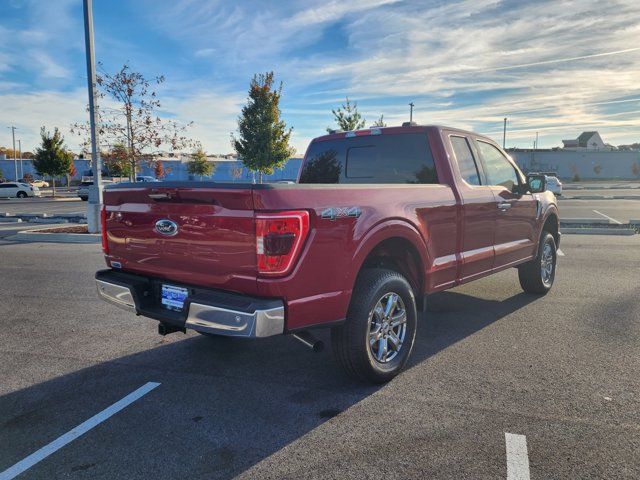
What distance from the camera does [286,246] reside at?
10.1 ft

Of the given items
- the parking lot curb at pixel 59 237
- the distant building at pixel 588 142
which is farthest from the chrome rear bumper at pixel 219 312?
the distant building at pixel 588 142

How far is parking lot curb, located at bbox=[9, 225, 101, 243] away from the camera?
1243 cm

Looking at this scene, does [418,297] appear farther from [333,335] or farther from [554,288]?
[554,288]

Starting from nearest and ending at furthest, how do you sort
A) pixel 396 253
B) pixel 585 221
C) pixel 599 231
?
1. pixel 396 253
2. pixel 599 231
3. pixel 585 221

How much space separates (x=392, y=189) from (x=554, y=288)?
4.28 m

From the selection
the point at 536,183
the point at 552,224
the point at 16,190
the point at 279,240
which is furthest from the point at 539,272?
the point at 16,190

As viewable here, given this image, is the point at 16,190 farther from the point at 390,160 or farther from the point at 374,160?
the point at 390,160

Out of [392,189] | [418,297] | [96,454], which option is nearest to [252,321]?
[96,454]

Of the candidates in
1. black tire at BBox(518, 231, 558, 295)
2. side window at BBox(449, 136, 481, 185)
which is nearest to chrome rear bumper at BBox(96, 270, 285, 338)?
side window at BBox(449, 136, 481, 185)

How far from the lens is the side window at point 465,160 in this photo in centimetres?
500

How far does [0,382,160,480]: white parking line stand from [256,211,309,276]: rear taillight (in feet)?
4.94

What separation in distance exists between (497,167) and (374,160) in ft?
5.15

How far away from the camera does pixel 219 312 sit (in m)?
3.11

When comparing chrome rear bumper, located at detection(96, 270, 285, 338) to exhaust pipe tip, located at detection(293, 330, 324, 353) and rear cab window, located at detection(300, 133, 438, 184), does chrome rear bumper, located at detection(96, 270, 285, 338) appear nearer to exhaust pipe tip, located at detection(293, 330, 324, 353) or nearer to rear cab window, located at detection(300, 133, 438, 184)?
exhaust pipe tip, located at detection(293, 330, 324, 353)
